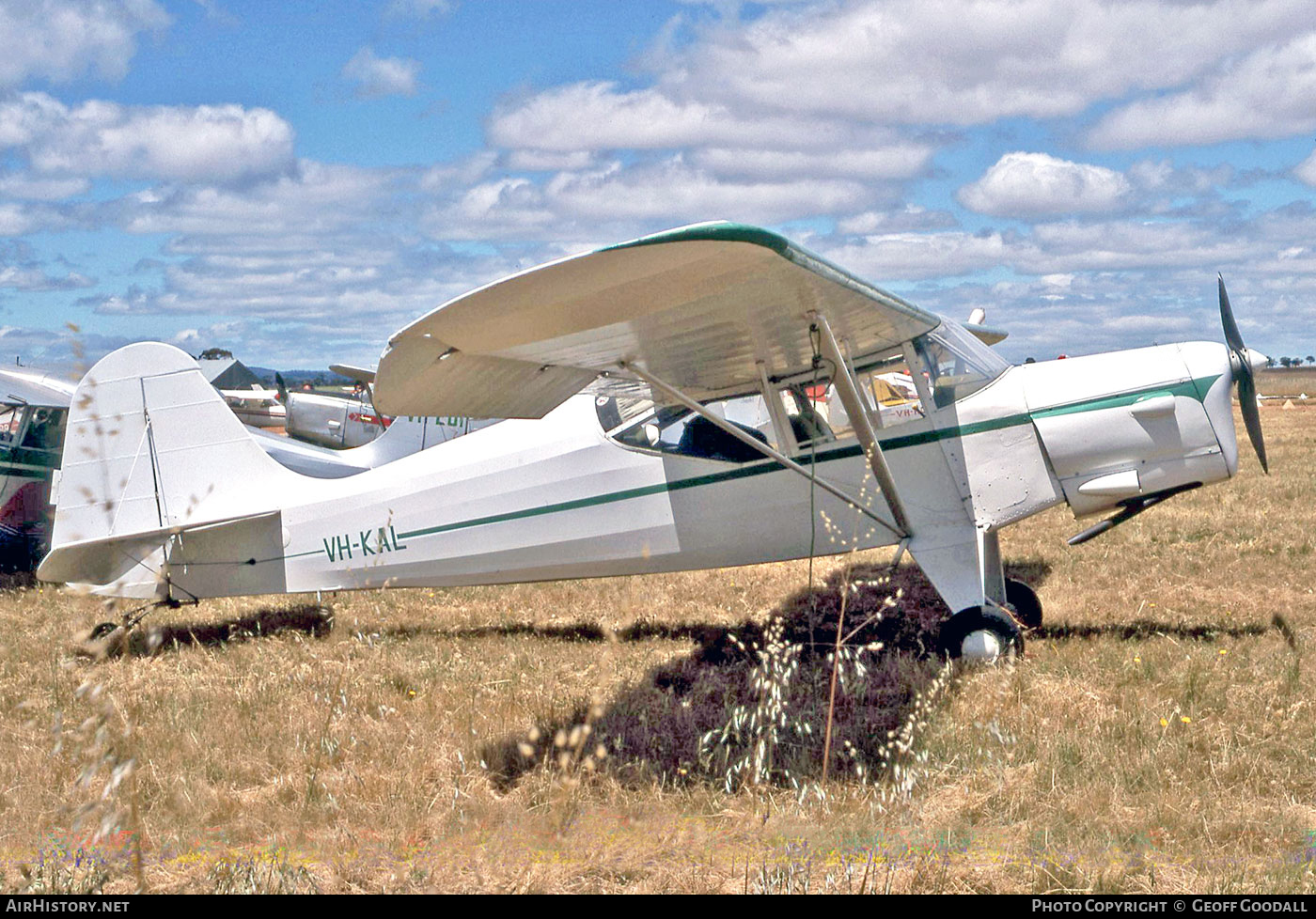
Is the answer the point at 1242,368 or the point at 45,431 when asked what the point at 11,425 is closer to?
the point at 45,431

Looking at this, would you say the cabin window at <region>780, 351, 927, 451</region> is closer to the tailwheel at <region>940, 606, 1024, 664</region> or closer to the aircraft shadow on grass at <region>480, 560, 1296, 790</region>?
the aircraft shadow on grass at <region>480, 560, 1296, 790</region>

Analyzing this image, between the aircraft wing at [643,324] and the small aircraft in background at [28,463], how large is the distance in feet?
25.8

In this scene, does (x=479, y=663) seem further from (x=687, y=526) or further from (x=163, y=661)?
(x=163, y=661)

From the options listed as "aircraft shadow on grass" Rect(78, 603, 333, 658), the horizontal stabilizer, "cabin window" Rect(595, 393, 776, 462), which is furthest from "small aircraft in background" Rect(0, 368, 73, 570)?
"cabin window" Rect(595, 393, 776, 462)

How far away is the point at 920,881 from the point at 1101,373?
3826 mm

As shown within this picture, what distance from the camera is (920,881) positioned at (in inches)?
122

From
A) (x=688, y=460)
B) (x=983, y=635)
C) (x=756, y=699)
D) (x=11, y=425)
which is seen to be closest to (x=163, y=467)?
(x=688, y=460)

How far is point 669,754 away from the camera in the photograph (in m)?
4.48

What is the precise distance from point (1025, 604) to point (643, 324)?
354 centimetres

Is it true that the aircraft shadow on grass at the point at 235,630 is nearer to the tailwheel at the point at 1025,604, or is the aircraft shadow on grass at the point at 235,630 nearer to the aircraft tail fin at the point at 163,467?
the aircraft tail fin at the point at 163,467

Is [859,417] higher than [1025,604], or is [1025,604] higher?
[859,417]

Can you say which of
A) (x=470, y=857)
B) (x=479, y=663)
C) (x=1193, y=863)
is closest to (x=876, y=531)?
(x=479, y=663)

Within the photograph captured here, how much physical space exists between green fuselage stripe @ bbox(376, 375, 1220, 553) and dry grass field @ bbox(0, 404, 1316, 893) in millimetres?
870

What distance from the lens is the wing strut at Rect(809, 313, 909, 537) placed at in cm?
519
